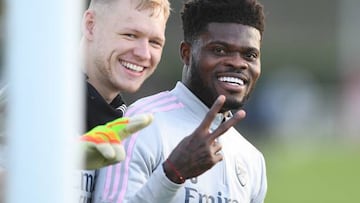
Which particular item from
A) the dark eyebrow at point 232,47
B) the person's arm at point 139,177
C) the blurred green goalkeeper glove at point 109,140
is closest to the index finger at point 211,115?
the person's arm at point 139,177

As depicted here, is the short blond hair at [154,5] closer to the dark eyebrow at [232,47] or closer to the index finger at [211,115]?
the dark eyebrow at [232,47]

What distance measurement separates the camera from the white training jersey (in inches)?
157

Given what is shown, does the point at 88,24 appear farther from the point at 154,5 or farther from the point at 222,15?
the point at 222,15

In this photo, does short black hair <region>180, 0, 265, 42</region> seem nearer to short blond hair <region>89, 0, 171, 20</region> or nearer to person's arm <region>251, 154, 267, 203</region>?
short blond hair <region>89, 0, 171, 20</region>

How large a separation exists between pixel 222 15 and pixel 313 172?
21943 millimetres

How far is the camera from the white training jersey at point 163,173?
157 inches

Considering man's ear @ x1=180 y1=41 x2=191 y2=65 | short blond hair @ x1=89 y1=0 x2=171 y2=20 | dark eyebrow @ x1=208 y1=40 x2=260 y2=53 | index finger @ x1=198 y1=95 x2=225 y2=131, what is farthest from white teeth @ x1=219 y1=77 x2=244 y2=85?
index finger @ x1=198 y1=95 x2=225 y2=131

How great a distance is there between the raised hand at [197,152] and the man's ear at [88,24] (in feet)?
2.42

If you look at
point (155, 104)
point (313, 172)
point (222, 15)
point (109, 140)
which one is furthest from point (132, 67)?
point (313, 172)

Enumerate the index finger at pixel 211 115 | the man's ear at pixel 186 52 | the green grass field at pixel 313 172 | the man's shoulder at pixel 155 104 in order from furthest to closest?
1. the green grass field at pixel 313 172
2. the man's ear at pixel 186 52
3. the man's shoulder at pixel 155 104
4. the index finger at pixel 211 115

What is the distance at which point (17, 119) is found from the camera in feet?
9.09

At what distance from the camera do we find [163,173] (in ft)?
12.8

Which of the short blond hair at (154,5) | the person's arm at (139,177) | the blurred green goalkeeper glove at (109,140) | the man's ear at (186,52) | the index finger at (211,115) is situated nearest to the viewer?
the blurred green goalkeeper glove at (109,140)

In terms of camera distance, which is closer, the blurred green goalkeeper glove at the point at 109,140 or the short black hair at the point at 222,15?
the blurred green goalkeeper glove at the point at 109,140
